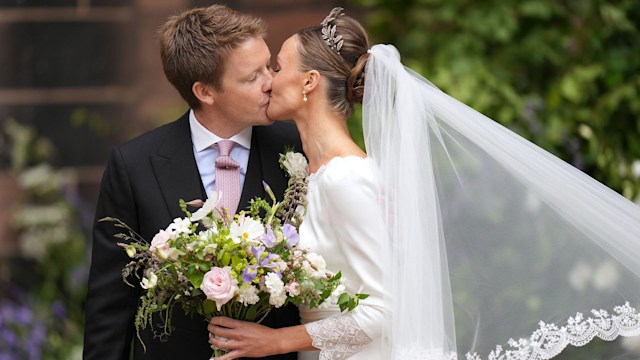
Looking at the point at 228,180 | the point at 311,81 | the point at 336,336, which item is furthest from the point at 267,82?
the point at 336,336

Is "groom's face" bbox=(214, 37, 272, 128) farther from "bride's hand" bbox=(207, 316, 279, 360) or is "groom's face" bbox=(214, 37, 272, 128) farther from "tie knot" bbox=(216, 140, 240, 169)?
"bride's hand" bbox=(207, 316, 279, 360)

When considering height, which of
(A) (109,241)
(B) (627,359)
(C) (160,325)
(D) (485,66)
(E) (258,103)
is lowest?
(B) (627,359)

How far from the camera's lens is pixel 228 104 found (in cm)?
333

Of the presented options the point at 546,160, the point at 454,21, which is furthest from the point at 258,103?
the point at 454,21

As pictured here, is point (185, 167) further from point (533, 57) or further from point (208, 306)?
point (533, 57)

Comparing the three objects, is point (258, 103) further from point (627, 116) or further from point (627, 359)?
point (627, 116)

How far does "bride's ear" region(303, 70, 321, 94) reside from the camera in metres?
A: 3.20

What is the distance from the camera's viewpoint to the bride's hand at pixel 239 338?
9.81 feet

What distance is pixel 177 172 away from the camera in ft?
10.9

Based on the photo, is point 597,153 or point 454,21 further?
point 454,21

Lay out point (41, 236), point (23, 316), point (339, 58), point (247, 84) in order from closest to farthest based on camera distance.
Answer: point (339, 58), point (247, 84), point (23, 316), point (41, 236)

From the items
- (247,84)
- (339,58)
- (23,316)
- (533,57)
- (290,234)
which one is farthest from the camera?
(533,57)

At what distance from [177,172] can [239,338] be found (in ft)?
1.98

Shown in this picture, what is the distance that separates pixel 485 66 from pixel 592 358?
285cm
